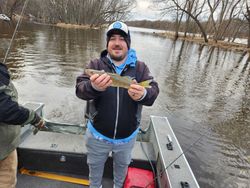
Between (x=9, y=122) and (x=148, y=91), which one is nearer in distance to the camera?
(x=9, y=122)

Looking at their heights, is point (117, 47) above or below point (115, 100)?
above

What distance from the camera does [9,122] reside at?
1.80m

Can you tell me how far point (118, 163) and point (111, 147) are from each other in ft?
0.91

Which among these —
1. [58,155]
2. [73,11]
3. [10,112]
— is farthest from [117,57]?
[73,11]

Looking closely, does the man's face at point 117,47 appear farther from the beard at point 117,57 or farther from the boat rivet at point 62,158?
the boat rivet at point 62,158

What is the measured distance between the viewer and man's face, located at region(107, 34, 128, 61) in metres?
2.10

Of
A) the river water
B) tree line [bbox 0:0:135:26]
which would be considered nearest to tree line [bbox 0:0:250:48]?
tree line [bbox 0:0:135:26]

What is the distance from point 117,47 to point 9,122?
43.4 inches

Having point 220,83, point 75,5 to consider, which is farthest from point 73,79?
point 75,5

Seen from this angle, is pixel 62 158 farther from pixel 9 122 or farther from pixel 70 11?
pixel 70 11

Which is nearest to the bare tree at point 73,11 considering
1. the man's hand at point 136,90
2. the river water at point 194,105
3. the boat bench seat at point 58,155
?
the river water at point 194,105

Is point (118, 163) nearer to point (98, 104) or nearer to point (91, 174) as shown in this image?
point (91, 174)

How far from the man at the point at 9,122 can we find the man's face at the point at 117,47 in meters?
0.90

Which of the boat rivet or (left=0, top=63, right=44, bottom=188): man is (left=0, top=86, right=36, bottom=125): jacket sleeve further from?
the boat rivet
